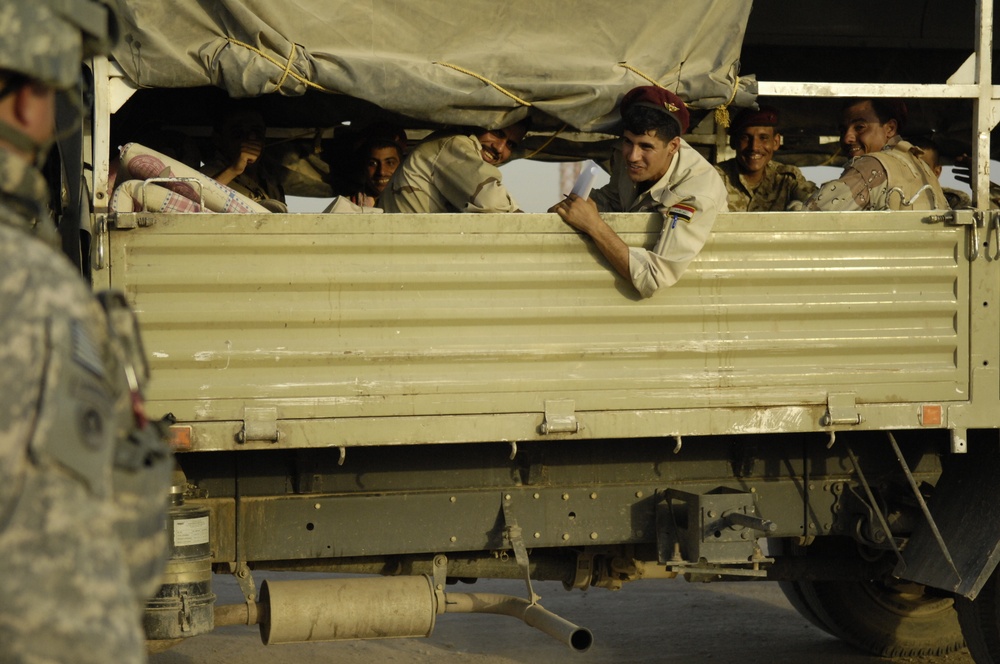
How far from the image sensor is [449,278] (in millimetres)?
3779

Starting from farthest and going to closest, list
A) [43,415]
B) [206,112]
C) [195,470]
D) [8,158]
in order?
[206,112], [195,470], [8,158], [43,415]

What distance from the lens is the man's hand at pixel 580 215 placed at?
382 centimetres

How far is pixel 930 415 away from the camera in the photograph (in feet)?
13.2

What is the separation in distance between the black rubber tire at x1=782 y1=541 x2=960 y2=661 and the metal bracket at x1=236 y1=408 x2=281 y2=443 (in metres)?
2.90

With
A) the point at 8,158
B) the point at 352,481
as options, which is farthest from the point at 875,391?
the point at 8,158

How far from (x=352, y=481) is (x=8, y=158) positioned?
2311mm

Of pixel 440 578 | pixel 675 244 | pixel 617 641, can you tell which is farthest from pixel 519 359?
pixel 617 641

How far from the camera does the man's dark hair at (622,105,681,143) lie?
13.2ft

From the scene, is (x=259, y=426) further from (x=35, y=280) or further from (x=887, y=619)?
(x=887, y=619)

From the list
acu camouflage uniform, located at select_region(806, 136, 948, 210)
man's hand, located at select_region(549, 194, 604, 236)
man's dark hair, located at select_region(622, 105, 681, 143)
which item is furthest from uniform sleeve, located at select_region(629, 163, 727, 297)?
acu camouflage uniform, located at select_region(806, 136, 948, 210)

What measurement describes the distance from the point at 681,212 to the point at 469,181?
30.5 inches

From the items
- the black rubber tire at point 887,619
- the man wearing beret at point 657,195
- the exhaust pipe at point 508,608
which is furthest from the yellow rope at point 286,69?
the black rubber tire at point 887,619

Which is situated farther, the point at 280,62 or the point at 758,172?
the point at 758,172

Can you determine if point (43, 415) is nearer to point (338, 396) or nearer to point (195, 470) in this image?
point (338, 396)
